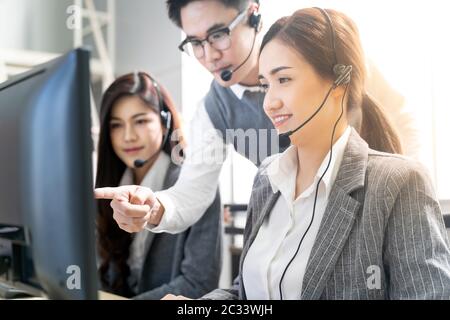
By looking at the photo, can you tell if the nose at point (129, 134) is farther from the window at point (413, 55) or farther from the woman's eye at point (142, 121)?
the window at point (413, 55)

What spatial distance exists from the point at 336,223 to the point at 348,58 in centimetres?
36

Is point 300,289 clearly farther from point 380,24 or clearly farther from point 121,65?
point 121,65

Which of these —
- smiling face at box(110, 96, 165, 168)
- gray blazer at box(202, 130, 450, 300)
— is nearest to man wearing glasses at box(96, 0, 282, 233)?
smiling face at box(110, 96, 165, 168)

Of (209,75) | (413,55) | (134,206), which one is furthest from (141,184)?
(413,55)

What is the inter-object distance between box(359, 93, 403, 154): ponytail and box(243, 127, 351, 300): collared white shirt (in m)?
0.04

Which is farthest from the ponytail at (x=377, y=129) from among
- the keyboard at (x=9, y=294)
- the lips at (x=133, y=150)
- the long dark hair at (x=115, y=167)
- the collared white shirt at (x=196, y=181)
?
the keyboard at (x=9, y=294)

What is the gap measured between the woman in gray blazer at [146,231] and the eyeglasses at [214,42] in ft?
0.51

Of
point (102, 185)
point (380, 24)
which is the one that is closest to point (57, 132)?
point (102, 185)

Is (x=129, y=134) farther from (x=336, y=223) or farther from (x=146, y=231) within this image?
(x=336, y=223)

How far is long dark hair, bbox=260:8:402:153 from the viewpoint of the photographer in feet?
3.43

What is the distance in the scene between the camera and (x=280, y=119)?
3.67ft

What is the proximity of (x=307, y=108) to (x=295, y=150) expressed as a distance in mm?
104

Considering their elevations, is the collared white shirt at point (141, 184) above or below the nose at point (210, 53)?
below

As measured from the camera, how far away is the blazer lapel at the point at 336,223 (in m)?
0.98
